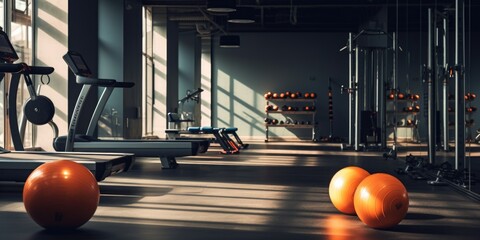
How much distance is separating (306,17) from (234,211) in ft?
48.2

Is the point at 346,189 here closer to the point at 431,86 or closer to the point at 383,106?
the point at 431,86

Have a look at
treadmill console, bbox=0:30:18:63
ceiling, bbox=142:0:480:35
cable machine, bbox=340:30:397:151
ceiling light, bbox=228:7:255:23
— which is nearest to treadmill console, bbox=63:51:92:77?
treadmill console, bbox=0:30:18:63

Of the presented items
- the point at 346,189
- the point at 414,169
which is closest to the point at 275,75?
the point at 414,169

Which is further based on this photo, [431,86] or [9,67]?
[431,86]

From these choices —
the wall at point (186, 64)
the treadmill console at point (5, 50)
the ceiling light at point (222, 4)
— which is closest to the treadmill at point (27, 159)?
the treadmill console at point (5, 50)

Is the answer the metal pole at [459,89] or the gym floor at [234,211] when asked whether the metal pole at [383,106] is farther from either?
the metal pole at [459,89]

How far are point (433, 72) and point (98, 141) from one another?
376 cm

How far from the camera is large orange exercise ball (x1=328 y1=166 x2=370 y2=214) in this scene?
4582mm

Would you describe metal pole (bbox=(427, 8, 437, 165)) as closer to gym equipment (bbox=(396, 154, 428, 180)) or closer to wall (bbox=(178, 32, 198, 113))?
gym equipment (bbox=(396, 154, 428, 180))

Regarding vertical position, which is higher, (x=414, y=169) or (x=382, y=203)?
(x=382, y=203)

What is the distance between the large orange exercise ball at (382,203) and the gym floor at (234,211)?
2.1 inches

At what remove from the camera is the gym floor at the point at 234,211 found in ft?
12.7

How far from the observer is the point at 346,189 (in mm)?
4594

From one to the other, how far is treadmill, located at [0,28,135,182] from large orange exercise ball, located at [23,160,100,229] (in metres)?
1.48
